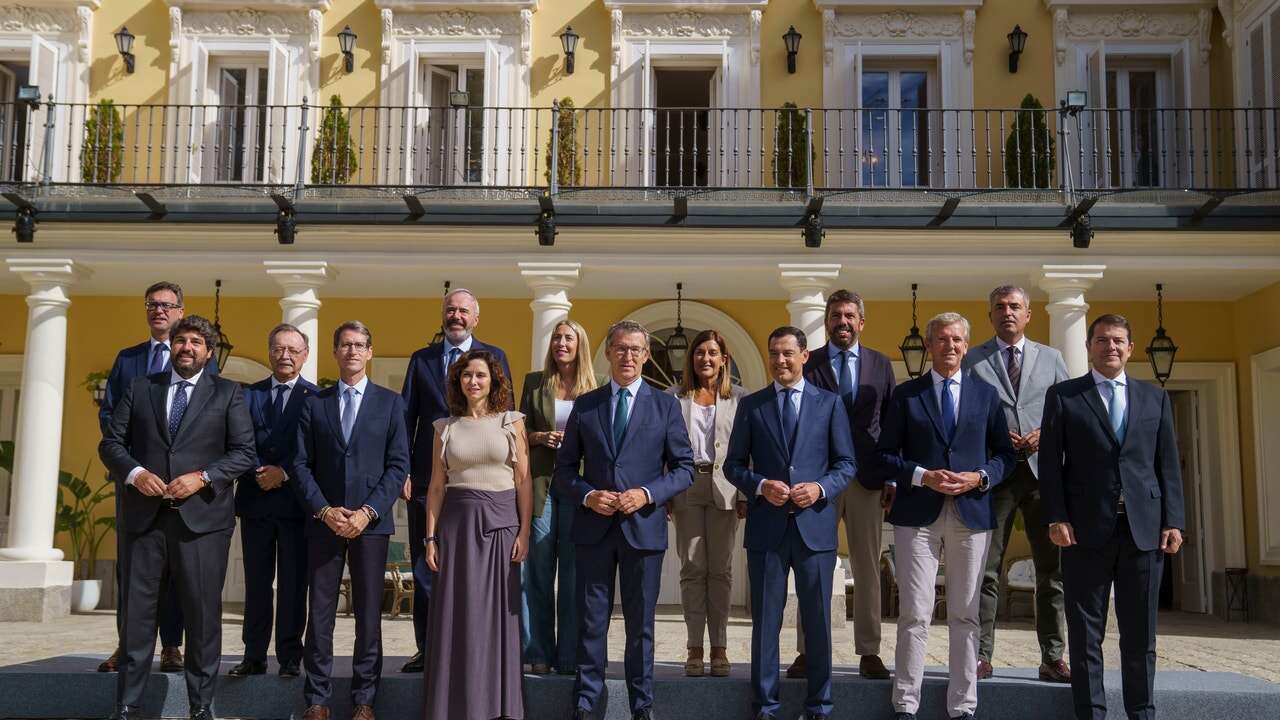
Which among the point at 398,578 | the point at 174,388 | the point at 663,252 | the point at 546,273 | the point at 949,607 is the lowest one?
the point at 398,578

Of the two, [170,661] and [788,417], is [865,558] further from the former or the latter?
[170,661]

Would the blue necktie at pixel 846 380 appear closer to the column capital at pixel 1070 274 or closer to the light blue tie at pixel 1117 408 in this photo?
the light blue tie at pixel 1117 408

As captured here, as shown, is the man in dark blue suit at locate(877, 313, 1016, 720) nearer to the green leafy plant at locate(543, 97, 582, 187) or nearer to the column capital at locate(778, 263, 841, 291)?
the column capital at locate(778, 263, 841, 291)

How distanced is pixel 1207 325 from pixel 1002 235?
3643 millimetres

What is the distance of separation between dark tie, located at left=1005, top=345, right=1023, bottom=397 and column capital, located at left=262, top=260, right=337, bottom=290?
7.26 m

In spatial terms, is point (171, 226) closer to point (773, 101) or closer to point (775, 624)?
point (773, 101)

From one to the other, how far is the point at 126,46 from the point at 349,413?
31.3ft

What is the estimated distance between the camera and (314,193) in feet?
39.6

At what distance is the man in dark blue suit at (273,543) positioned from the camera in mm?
6000

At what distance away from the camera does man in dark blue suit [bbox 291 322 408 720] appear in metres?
5.55

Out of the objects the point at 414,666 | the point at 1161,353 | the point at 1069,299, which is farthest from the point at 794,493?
the point at 1161,353

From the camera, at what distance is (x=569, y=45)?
13227mm

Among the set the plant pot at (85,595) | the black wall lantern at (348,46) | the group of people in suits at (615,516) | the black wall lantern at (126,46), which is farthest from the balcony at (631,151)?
the group of people in suits at (615,516)

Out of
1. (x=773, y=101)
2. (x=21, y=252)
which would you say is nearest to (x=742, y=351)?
(x=773, y=101)
